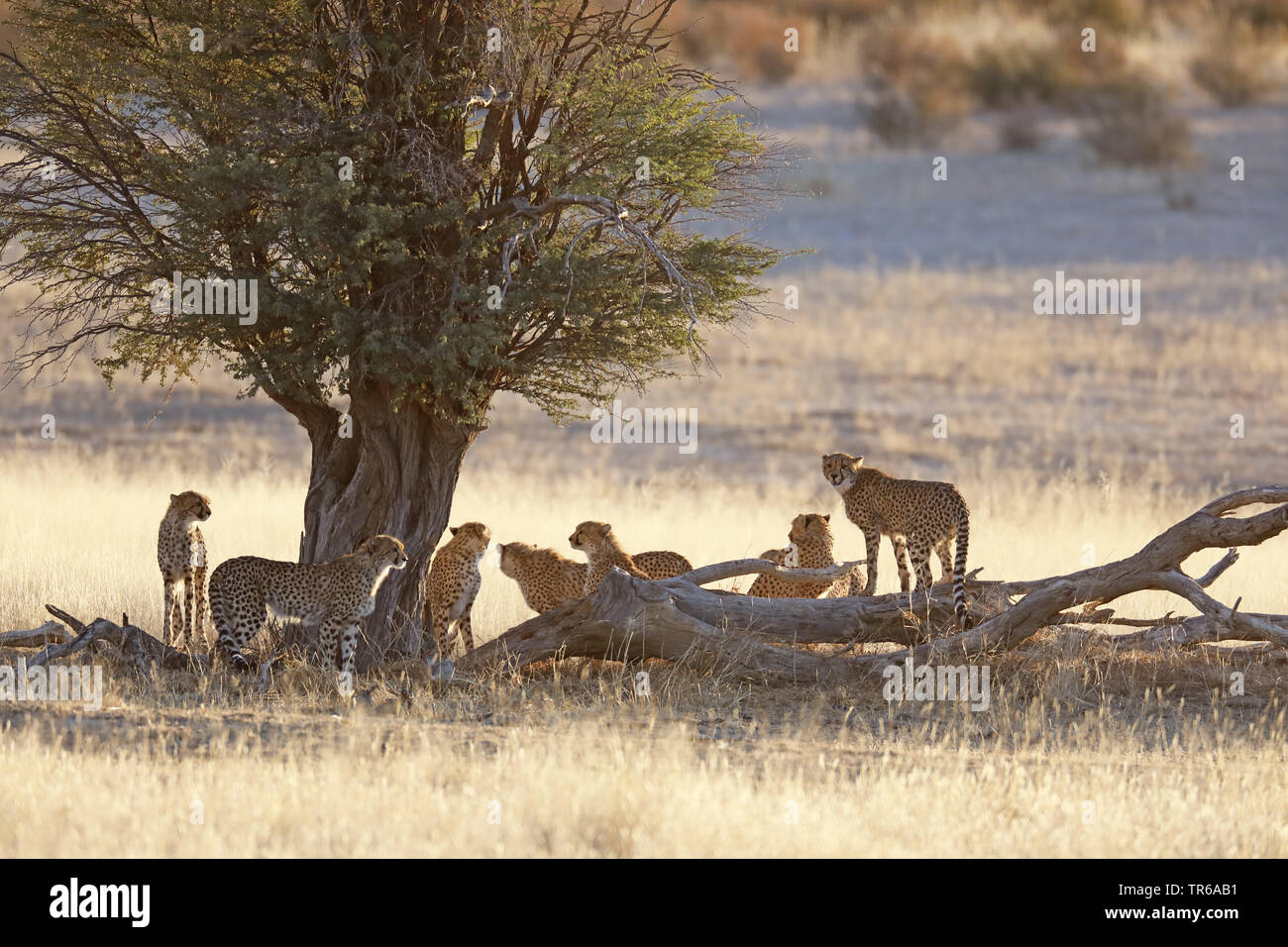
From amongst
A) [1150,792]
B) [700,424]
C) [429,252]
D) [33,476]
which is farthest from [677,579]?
[700,424]

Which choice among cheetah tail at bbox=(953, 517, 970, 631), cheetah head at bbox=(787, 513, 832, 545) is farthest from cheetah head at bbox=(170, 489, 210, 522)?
cheetah tail at bbox=(953, 517, 970, 631)

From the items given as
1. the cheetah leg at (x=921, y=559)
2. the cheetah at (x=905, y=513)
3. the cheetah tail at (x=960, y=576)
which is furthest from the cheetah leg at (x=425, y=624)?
the cheetah tail at (x=960, y=576)

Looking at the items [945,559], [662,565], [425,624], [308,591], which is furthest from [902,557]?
[308,591]

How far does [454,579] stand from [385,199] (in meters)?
3.13

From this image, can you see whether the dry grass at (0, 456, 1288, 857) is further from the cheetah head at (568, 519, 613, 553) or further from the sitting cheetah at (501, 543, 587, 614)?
the cheetah head at (568, 519, 613, 553)

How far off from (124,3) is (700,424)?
73.7 feet

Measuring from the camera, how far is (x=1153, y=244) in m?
52.7

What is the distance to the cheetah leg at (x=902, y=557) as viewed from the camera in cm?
1372

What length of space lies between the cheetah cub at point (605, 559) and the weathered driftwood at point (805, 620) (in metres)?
1.47

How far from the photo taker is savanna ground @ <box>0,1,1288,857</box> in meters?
7.92

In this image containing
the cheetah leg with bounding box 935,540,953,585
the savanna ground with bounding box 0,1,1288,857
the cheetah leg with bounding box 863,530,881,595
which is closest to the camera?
the savanna ground with bounding box 0,1,1288,857

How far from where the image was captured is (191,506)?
520 inches

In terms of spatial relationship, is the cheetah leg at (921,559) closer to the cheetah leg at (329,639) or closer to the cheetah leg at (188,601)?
the cheetah leg at (329,639)

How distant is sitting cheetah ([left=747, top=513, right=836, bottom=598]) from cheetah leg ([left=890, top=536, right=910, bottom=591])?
584mm
